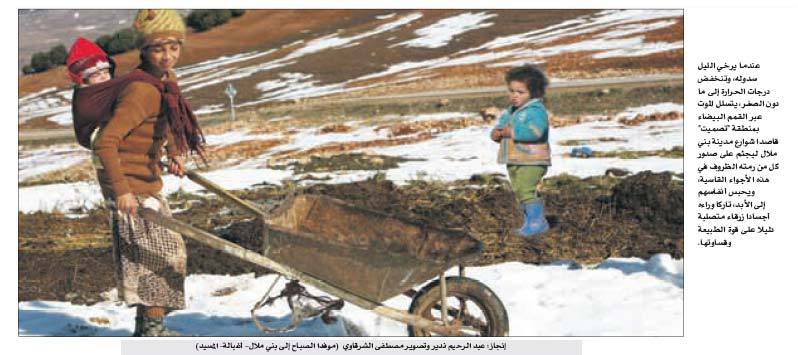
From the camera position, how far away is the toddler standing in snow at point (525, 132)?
6117 mm

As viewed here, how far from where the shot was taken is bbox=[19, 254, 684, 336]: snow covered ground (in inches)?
215

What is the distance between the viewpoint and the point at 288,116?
15352mm

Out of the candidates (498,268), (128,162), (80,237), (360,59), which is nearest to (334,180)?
(80,237)

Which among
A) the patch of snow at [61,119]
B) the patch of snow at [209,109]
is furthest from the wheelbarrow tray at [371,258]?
the patch of snow at [61,119]

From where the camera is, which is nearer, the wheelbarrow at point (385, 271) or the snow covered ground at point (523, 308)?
the wheelbarrow at point (385, 271)

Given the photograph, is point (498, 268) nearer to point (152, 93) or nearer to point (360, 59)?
point (152, 93)

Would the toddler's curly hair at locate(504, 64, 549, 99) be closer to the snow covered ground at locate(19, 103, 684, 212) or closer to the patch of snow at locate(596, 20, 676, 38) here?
the snow covered ground at locate(19, 103, 684, 212)

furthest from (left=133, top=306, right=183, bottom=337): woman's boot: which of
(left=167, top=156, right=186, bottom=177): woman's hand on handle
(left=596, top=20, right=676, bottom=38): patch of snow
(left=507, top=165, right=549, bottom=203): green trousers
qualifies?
(left=596, top=20, right=676, bottom=38): patch of snow

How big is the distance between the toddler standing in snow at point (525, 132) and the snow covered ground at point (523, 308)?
2.29 feet

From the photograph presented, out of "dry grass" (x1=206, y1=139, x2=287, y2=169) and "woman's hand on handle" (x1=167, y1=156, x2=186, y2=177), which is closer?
"woman's hand on handle" (x1=167, y1=156, x2=186, y2=177)

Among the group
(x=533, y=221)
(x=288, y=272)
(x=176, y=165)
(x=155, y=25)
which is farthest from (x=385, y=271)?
(x=533, y=221)

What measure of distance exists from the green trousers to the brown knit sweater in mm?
2668

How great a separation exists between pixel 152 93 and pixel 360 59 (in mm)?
11396

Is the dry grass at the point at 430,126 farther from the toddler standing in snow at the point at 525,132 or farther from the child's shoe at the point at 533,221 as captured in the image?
the toddler standing in snow at the point at 525,132
